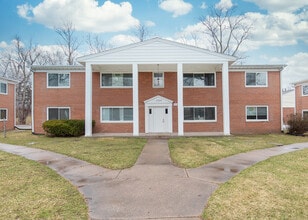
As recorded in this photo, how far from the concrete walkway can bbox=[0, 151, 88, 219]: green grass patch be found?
10.7 inches

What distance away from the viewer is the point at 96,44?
37719 millimetres

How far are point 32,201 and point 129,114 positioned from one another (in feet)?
47.8

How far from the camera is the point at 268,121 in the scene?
19281mm

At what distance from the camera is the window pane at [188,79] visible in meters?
19.5

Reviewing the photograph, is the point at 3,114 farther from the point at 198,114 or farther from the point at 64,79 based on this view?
the point at 198,114

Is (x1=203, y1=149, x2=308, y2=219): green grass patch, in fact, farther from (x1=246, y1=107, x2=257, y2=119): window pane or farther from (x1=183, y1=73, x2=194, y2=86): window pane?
(x1=183, y1=73, x2=194, y2=86): window pane

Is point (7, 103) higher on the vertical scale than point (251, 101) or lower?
higher

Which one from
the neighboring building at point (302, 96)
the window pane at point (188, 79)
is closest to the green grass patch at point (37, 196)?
the window pane at point (188, 79)

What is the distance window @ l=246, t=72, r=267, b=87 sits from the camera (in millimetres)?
19359

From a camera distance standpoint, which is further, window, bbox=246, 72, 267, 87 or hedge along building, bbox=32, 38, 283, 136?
window, bbox=246, 72, 267, 87

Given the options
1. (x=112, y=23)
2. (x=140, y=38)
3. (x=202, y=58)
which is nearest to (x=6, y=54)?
(x=112, y=23)

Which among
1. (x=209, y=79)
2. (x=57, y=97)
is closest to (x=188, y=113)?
(x=209, y=79)

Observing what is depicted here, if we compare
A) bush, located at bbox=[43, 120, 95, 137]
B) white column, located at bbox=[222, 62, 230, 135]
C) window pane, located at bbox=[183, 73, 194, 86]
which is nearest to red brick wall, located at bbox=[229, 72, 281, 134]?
white column, located at bbox=[222, 62, 230, 135]

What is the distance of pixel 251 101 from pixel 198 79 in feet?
15.6
